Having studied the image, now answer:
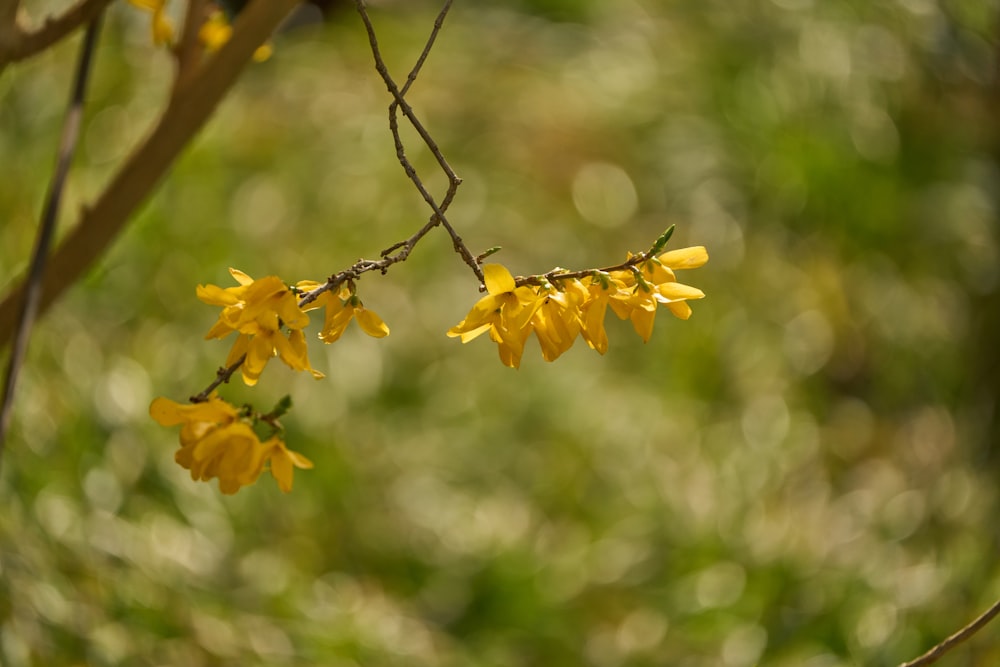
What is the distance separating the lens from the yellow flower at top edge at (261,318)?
2.32 feet

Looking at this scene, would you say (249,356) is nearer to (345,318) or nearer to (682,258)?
(345,318)

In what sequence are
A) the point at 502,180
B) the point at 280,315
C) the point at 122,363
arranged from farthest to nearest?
1. the point at 502,180
2. the point at 122,363
3. the point at 280,315

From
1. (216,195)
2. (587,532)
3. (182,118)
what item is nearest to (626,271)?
(182,118)

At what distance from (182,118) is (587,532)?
1.50 metres

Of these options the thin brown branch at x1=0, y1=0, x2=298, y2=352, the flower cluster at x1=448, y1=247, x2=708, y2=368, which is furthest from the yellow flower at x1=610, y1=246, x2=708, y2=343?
the thin brown branch at x1=0, y1=0, x2=298, y2=352

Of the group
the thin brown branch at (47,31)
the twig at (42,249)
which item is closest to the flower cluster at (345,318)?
the twig at (42,249)

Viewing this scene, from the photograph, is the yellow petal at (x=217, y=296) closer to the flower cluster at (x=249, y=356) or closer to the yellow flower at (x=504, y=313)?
the flower cluster at (x=249, y=356)

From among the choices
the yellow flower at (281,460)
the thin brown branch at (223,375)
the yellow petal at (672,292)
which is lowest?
the yellow flower at (281,460)

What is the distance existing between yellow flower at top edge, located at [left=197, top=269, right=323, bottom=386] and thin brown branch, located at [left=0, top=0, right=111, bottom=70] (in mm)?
413

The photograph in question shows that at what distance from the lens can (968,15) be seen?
11.9 ft

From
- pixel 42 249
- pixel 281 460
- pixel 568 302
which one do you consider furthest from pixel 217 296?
pixel 42 249

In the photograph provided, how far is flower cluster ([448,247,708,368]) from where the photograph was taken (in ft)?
2.33

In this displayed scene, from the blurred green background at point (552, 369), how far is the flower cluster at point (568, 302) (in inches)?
45.3

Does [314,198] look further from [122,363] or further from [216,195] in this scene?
[122,363]
